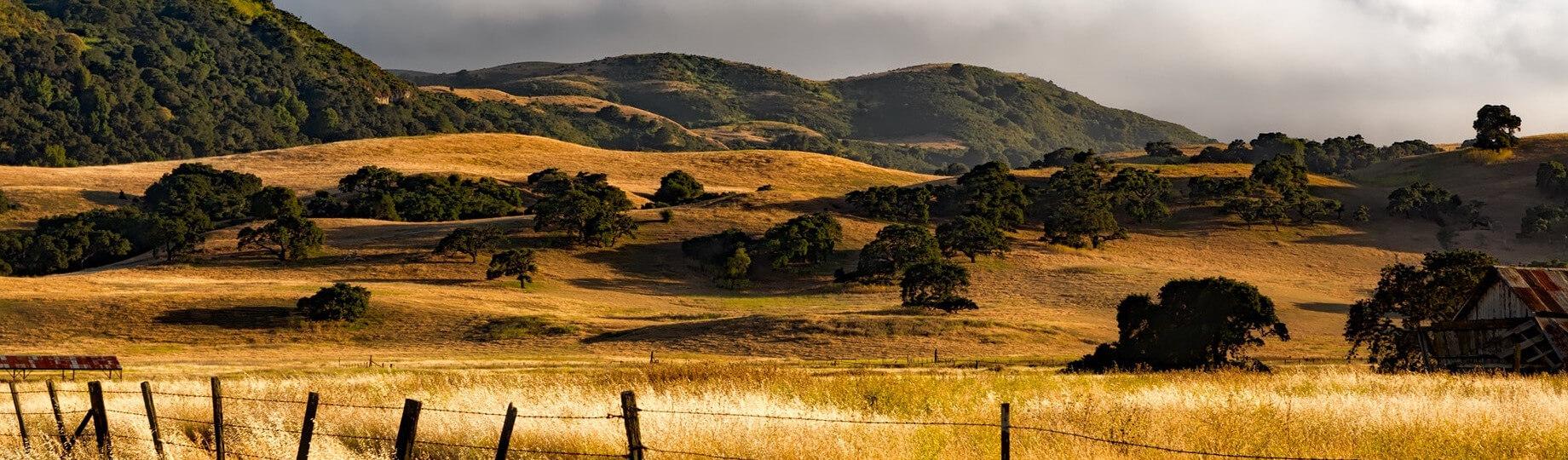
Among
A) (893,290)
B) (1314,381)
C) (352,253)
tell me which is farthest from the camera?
(352,253)

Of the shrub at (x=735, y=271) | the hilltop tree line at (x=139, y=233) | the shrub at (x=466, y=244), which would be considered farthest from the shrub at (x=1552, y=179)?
the hilltop tree line at (x=139, y=233)

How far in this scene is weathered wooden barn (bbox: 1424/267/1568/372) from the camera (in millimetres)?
32781

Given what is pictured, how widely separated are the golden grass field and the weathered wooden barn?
11.3 ft

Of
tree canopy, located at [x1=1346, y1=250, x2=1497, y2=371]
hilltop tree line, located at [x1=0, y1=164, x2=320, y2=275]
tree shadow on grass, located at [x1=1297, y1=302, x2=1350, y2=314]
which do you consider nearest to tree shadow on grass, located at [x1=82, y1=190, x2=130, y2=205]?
hilltop tree line, located at [x1=0, y1=164, x2=320, y2=275]

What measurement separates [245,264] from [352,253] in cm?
874

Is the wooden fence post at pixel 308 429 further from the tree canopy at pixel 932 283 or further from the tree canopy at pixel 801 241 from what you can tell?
the tree canopy at pixel 801 241

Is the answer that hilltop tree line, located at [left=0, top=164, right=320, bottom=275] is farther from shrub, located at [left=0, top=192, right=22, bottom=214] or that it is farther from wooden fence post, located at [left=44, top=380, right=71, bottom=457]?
wooden fence post, located at [left=44, top=380, right=71, bottom=457]

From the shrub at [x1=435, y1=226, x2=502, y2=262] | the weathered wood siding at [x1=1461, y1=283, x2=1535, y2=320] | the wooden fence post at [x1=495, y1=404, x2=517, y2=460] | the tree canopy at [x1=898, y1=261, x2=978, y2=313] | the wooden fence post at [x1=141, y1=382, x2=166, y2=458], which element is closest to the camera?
the wooden fence post at [x1=495, y1=404, x2=517, y2=460]

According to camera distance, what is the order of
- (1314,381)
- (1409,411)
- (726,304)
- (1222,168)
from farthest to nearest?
(1222,168) < (726,304) < (1314,381) < (1409,411)

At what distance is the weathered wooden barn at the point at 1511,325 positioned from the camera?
32781 millimetres

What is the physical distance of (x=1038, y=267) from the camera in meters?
109

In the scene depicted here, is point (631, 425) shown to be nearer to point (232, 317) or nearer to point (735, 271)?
point (232, 317)

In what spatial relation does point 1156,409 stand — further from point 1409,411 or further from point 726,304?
point 726,304

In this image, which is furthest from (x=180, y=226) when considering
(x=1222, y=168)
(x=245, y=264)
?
(x=1222, y=168)
